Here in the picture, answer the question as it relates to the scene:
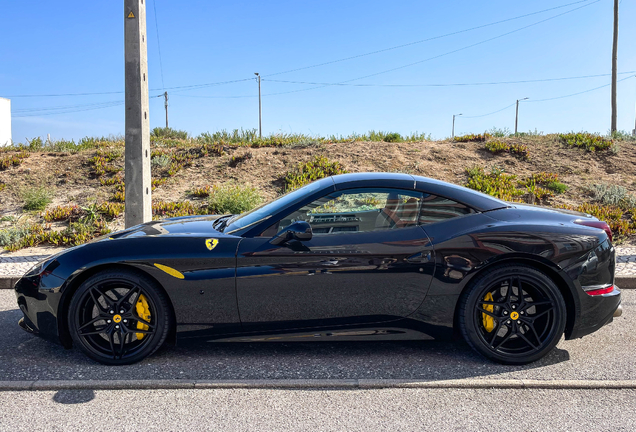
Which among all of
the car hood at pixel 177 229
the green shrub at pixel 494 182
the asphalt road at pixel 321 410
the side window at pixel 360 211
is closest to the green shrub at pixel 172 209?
the car hood at pixel 177 229

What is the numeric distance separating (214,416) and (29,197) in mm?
10963

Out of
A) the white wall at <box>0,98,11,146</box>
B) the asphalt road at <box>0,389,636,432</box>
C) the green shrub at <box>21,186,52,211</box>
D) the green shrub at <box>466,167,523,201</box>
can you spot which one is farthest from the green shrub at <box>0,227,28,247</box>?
the white wall at <box>0,98,11,146</box>

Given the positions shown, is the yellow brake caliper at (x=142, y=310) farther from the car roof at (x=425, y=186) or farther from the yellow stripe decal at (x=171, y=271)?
the car roof at (x=425, y=186)

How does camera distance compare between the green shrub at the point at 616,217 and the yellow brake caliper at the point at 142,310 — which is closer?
the yellow brake caliper at the point at 142,310

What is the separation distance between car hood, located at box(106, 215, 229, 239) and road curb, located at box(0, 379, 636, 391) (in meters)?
1.04

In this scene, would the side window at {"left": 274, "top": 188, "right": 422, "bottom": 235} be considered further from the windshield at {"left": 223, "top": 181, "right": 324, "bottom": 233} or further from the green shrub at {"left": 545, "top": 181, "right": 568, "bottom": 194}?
the green shrub at {"left": 545, "top": 181, "right": 568, "bottom": 194}

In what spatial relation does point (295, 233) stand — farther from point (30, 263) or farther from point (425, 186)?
point (30, 263)

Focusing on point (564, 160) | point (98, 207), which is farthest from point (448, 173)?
point (98, 207)

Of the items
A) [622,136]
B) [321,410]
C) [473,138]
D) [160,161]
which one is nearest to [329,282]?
[321,410]

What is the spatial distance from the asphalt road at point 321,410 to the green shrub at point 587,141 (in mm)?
13461

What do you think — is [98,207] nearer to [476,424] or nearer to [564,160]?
[476,424]

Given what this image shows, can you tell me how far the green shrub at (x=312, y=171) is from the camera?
41.2 feet

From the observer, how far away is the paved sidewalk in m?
6.37

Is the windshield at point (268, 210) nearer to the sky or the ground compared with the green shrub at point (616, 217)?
nearer to the sky
